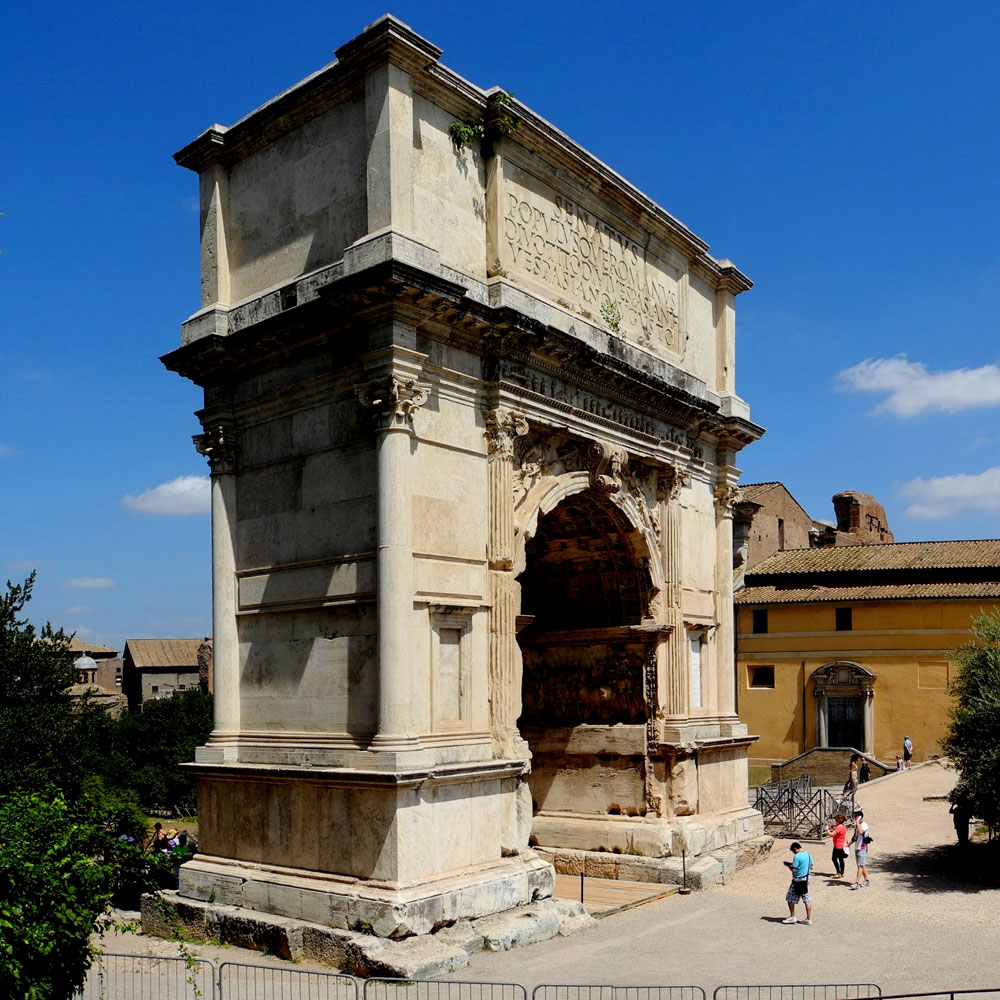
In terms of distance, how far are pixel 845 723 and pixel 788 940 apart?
23.2 metres

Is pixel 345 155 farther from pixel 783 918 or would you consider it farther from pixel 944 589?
pixel 944 589

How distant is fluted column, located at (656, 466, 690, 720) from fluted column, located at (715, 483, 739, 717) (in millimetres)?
1701

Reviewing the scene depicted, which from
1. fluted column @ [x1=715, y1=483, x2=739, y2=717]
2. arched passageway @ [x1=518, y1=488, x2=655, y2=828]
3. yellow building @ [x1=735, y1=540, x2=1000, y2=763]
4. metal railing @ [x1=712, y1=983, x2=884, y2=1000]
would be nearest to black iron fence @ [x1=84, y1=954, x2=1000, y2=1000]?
metal railing @ [x1=712, y1=983, x2=884, y2=1000]

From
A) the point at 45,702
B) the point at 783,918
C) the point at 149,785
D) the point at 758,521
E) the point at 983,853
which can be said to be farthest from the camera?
the point at 758,521

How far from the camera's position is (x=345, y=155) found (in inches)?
547

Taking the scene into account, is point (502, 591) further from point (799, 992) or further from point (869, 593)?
point (869, 593)

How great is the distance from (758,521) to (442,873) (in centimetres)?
3470

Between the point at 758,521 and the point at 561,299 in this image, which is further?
the point at 758,521

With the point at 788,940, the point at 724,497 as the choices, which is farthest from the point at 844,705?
the point at 788,940

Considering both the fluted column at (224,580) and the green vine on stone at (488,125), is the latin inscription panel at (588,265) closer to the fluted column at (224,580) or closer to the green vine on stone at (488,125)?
the green vine on stone at (488,125)

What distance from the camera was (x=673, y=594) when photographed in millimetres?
18297

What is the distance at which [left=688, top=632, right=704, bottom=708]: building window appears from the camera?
19.0m

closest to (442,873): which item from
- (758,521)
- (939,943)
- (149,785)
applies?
(939,943)

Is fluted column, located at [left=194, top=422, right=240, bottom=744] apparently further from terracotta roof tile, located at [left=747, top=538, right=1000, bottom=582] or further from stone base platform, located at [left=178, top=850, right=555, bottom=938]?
terracotta roof tile, located at [left=747, top=538, right=1000, bottom=582]
